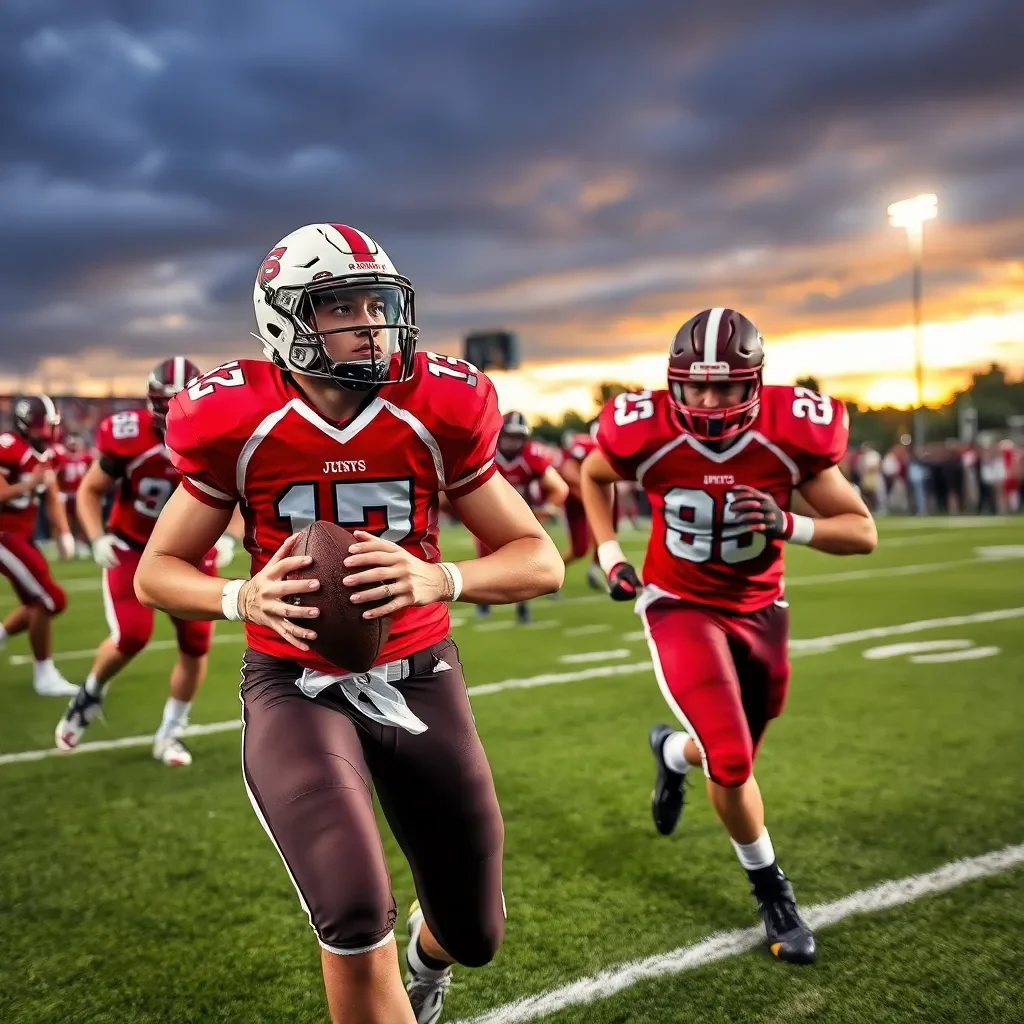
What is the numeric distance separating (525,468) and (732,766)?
7291 mm

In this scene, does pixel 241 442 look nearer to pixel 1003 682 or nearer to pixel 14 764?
pixel 14 764

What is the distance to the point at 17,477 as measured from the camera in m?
7.51

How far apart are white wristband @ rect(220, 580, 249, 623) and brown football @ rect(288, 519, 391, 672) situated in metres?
0.18

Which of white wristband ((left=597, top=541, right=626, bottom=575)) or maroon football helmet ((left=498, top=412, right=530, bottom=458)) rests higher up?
maroon football helmet ((left=498, top=412, right=530, bottom=458))

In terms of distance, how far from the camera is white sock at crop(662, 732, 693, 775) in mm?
4074

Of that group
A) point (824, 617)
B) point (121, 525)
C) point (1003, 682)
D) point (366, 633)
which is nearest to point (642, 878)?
point (366, 633)

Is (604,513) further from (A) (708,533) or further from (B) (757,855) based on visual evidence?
(B) (757,855)

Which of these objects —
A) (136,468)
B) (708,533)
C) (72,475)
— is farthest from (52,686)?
(72,475)

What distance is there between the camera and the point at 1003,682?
6621 millimetres

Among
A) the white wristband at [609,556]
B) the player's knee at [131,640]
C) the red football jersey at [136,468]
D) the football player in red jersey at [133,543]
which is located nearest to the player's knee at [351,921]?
the white wristband at [609,556]

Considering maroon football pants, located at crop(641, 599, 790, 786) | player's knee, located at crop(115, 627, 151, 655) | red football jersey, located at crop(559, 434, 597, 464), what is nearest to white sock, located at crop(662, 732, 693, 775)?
maroon football pants, located at crop(641, 599, 790, 786)

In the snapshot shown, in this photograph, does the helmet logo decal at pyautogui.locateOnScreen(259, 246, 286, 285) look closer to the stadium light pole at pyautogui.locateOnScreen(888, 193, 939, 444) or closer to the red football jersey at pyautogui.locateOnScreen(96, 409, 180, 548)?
the red football jersey at pyautogui.locateOnScreen(96, 409, 180, 548)

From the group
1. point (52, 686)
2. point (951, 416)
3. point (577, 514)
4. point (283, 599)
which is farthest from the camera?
point (951, 416)

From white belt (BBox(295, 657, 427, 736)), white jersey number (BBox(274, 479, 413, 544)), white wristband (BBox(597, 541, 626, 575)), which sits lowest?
white belt (BBox(295, 657, 427, 736))
